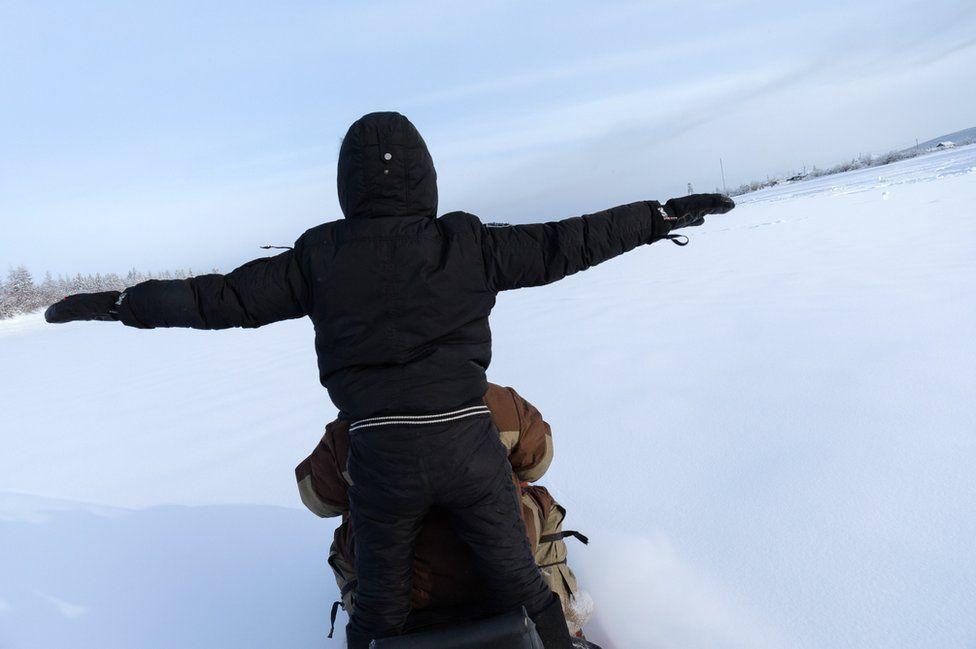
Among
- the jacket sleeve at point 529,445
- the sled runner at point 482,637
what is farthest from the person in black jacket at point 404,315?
the jacket sleeve at point 529,445

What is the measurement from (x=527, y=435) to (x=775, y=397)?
2085 mm

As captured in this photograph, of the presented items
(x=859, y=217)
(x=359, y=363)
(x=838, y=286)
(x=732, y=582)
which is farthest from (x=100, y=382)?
(x=859, y=217)

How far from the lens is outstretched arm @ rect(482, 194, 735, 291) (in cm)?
190

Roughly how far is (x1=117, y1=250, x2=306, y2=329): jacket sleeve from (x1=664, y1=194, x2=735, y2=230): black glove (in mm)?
1272

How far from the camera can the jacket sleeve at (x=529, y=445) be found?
211cm

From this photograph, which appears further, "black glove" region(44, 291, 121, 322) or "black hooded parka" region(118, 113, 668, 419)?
"black glove" region(44, 291, 121, 322)

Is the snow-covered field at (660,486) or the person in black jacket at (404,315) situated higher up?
the person in black jacket at (404,315)

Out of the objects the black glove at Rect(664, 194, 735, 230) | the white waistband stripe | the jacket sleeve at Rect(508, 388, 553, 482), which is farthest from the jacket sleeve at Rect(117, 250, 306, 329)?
the black glove at Rect(664, 194, 735, 230)

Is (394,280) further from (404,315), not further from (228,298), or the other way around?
(228,298)

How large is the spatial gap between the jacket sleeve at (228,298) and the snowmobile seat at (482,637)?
1.07 metres

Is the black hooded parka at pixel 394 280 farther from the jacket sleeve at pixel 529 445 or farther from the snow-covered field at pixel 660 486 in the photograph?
the snow-covered field at pixel 660 486

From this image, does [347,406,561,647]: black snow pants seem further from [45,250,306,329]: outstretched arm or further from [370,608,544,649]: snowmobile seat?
[45,250,306,329]: outstretched arm

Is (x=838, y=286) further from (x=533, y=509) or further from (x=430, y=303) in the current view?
(x=430, y=303)

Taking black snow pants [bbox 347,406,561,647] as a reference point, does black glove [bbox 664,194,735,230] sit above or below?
above
